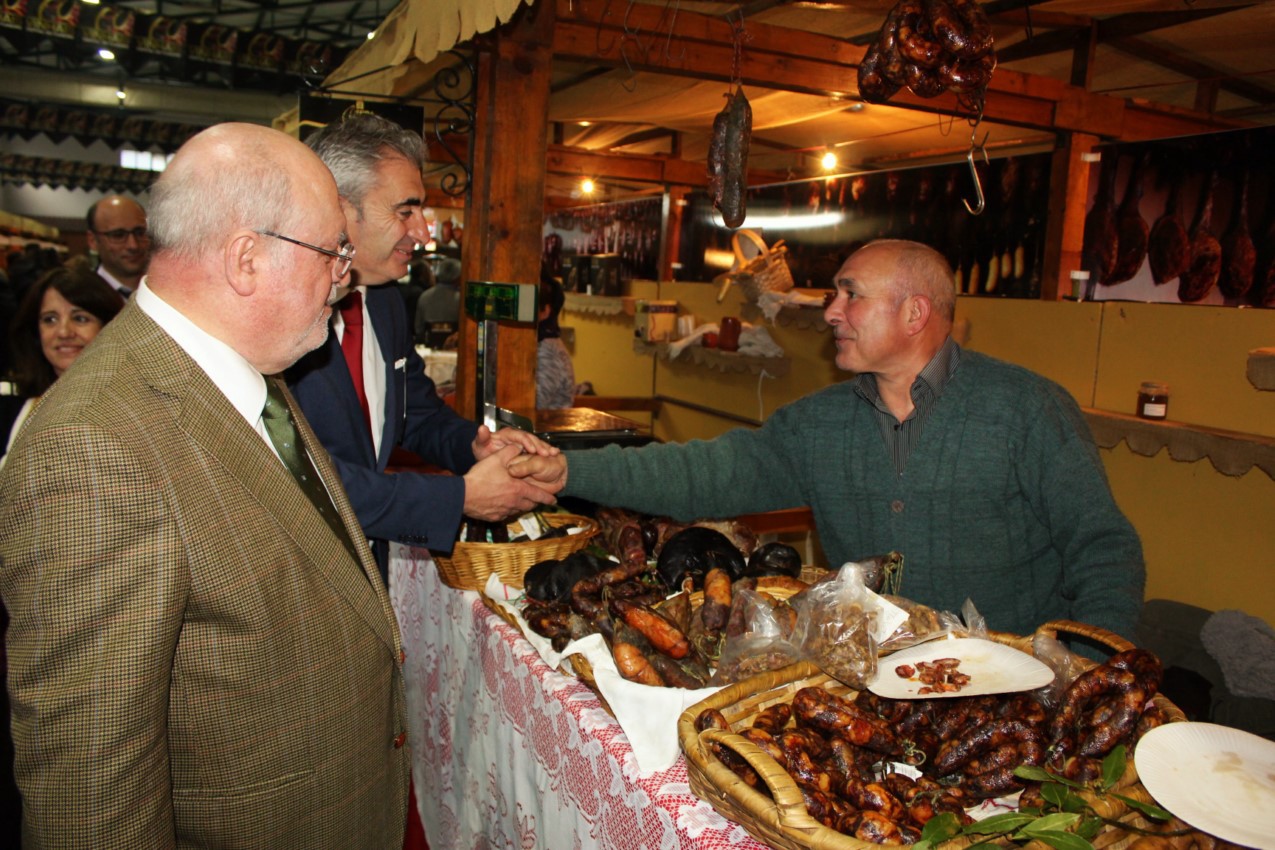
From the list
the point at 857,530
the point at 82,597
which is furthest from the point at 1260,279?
the point at 82,597

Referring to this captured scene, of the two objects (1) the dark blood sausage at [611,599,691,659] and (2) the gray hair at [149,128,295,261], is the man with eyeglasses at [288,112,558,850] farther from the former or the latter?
(2) the gray hair at [149,128,295,261]

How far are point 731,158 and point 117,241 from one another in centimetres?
412

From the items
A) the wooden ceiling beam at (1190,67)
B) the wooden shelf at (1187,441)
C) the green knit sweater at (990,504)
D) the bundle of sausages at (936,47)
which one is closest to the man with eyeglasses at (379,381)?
the green knit sweater at (990,504)

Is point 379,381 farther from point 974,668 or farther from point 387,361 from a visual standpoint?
point 974,668

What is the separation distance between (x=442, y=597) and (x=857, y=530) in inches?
53.8

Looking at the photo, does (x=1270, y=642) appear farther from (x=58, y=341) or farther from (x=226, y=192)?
(x=58, y=341)

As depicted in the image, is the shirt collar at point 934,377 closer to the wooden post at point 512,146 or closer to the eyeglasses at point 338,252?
the eyeglasses at point 338,252

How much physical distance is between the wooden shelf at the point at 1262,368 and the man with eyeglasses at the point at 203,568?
13.2 feet

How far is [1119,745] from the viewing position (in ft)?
4.73

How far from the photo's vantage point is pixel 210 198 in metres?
1.44

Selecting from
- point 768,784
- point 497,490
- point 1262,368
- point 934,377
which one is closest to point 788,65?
point 1262,368

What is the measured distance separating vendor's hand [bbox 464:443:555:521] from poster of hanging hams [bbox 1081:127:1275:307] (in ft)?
12.6

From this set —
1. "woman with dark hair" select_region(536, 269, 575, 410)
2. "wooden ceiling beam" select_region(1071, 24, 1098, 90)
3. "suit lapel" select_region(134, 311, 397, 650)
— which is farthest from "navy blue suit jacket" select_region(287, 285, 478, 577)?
"wooden ceiling beam" select_region(1071, 24, 1098, 90)

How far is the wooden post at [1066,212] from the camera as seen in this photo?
17.3 ft
